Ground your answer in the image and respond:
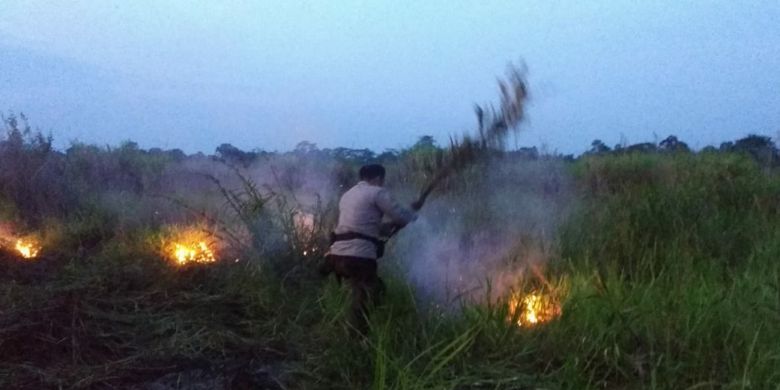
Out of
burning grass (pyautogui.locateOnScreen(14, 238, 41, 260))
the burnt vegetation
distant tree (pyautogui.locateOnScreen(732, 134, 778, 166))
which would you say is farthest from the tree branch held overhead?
distant tree (pyautogui.locateOnScreen(732, 134, 778, 166))

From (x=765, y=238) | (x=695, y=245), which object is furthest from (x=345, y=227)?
(x=765, y=238)

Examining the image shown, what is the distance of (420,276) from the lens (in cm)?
862

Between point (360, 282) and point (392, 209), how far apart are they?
57cm

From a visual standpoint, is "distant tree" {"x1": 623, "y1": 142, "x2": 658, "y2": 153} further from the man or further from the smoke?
the man

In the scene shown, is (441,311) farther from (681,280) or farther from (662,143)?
(662,143)

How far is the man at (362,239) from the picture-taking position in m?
7.27

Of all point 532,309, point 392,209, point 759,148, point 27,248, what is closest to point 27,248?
point 27,248

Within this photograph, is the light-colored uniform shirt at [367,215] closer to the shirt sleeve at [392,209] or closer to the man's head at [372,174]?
the shirt sleeve at [392,209]

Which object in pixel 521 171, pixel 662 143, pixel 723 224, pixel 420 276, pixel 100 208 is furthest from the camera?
pixel 662 143

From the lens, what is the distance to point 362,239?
731cm

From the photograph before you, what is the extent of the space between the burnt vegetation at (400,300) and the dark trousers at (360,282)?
0.14 meters

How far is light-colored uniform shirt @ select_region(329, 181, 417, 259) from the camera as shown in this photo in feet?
23.8

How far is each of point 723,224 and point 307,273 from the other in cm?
384

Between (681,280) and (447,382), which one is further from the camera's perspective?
(681,280)
